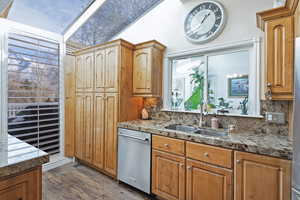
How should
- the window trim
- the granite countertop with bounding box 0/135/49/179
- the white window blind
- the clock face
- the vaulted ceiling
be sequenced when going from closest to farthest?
the granite countertop with bounding box 0/135/49/179
the window trim
the clock face
the white window blind
the vaulted ceiling

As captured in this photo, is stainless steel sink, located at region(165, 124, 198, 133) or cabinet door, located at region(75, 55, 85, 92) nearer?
stainless steel sink, located at region(165, 124, 198, 133)

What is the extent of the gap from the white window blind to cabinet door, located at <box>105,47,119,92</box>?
1125 millimetres

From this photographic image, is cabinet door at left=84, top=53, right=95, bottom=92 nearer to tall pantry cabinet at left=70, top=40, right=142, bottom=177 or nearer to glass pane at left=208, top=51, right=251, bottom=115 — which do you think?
tall pantry cabinet at left=70, top=40, right=142, bottom=177

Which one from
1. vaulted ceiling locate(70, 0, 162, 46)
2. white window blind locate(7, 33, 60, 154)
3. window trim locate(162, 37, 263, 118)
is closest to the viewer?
window trim locate(162, 37, 263, 118)

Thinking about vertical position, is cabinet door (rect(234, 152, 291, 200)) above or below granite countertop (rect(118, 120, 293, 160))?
below

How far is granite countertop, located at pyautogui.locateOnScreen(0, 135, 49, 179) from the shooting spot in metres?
0.80

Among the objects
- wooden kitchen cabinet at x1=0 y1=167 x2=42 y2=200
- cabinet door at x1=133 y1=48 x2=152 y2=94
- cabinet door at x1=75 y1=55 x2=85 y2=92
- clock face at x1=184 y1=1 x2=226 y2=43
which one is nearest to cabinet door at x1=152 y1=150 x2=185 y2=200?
cabinet door at x1=133 y1=48 x2=152 y2=94

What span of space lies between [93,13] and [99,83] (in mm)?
1271

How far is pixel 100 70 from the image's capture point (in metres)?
2.68

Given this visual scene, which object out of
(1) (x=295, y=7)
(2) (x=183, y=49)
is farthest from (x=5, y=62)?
(1) (x=295, y=7)

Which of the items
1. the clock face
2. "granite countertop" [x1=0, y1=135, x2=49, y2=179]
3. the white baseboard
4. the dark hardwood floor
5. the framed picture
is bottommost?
the dark hardwood floor

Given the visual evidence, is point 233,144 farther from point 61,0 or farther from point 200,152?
point 61,0

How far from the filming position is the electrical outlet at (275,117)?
5.67 ft

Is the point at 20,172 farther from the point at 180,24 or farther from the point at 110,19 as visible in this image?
the point at 110,19
